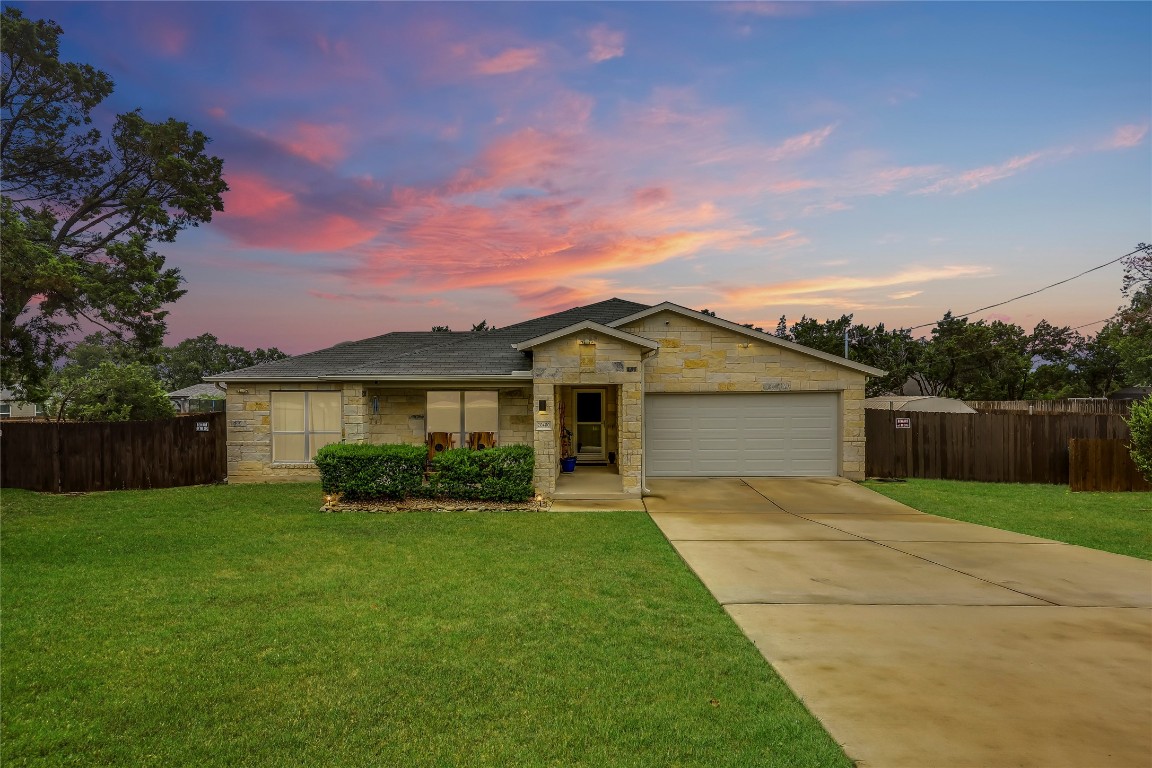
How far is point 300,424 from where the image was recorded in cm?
1494

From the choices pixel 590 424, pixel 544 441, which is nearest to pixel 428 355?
pixel 544 441

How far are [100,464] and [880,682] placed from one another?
17371 millimetres

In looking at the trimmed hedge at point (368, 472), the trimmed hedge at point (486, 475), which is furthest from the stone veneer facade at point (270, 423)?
the trimmed hedge at point (368, 472)

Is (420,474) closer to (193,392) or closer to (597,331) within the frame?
(597,331)

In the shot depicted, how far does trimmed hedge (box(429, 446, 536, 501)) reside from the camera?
11648mm

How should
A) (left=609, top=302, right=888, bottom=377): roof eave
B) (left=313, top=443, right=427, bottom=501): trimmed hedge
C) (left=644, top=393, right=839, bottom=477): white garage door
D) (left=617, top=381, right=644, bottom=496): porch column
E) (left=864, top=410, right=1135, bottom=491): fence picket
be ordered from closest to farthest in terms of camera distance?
(left=313, top=443, right=427, bottom=501): trimmed hedge
(left=617, top=381, right=644, bottom=496): porch column
(left=864, top=410, right=1135, bottom=491): fence picket
(left=609, top=302, right=888, bottom=377): roof eave
(left=644, top=393, right=839, bottom=477): white garage door

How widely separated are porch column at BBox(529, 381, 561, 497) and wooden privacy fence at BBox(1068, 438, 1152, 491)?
1288 centimetres

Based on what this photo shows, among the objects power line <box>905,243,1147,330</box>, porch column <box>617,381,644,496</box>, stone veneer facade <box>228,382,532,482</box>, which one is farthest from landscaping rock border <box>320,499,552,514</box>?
power line <box>905,243,1147,330</box>

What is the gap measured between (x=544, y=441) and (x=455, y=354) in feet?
13.5

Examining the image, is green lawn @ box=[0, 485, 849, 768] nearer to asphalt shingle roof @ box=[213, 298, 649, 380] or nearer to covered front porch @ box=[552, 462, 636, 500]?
covered front porch @ box=[552, 462, 636, 500]

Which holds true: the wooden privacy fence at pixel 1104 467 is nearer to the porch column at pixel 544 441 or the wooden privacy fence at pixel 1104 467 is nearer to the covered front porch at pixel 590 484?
the covered front porch at pixel 590 484

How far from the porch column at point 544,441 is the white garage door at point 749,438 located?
12.9 ft

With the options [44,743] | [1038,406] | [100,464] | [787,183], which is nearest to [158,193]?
[100,464]

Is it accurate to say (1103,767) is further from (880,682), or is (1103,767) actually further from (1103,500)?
(1103,500)
